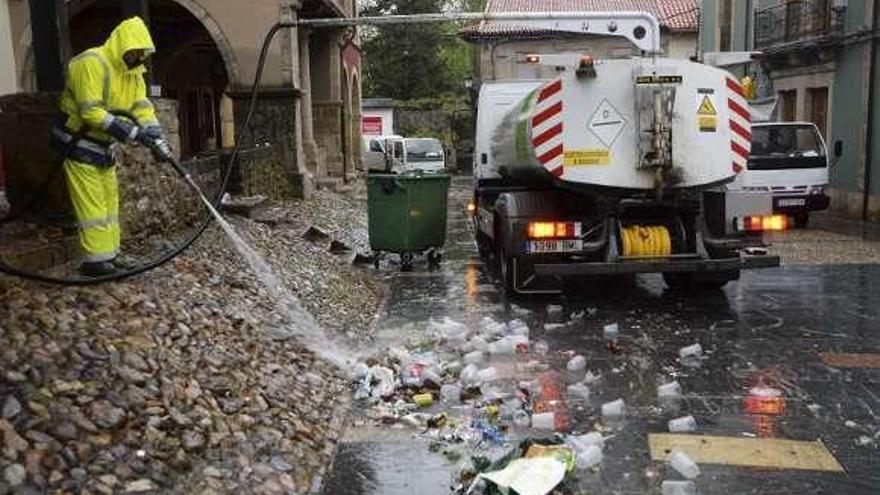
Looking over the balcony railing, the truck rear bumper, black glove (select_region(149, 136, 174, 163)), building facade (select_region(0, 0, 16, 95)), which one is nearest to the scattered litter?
the truck rear bumper

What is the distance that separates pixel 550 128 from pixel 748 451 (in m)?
3.88

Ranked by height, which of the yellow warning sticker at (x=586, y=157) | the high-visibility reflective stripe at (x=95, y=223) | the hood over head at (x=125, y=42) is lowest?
the high-visibility reflective stripe at (x=95, y=223)

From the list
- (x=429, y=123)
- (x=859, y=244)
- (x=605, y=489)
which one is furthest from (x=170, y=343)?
(x=429, y=123)

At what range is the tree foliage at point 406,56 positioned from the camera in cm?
4238

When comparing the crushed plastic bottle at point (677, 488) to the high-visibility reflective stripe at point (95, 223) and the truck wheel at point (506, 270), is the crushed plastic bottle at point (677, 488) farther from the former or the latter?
the truck wheel at point (506, 270)

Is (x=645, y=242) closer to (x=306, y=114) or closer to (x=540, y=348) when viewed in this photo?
(x=540, y=348)

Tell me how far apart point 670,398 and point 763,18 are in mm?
19715

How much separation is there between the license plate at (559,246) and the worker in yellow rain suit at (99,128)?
356 cm

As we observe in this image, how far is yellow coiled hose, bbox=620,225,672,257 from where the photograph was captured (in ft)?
27.3

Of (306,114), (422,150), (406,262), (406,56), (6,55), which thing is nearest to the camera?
(406,262)

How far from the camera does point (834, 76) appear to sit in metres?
19.6

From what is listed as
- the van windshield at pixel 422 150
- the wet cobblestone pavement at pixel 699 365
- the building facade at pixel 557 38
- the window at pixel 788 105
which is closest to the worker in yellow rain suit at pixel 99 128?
the wet cobblestone pavement at pixel 699 365

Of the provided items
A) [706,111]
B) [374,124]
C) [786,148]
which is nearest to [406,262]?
[706,111]

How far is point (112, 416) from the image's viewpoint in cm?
435
